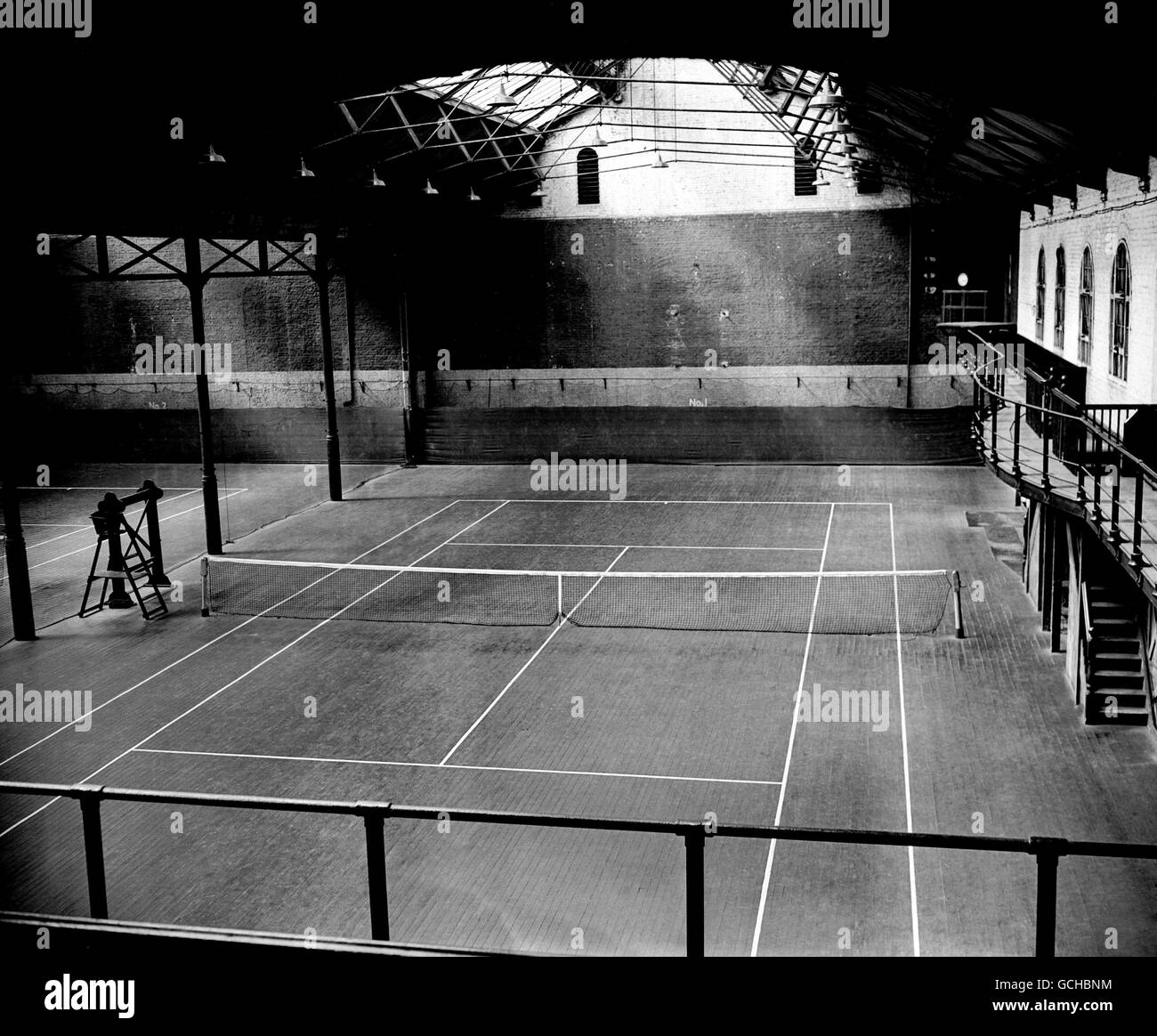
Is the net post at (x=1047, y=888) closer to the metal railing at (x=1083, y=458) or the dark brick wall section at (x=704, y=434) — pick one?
the metal railing at (x=1083, y=458)

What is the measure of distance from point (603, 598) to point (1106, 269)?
891 centimetres

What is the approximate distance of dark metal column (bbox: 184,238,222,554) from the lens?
20938mm

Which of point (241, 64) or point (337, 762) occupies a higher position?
point (241, 64)

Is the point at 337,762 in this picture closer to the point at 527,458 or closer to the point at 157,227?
the point at 157,227

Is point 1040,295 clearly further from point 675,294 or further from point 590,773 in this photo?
point 590,773

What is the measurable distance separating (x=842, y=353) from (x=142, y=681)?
22220 millimetres

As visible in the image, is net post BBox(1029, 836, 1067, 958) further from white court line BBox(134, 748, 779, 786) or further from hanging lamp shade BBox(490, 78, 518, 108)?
hanging lamp shade BBox(490, 78, 518, 108)

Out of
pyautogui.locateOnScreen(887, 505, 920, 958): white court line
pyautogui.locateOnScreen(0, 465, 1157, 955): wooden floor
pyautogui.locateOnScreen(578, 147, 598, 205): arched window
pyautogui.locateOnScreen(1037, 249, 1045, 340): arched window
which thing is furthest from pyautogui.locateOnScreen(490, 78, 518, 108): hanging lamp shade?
pyautogui.locateOnScreen(887, 505, 920, 958): white court line

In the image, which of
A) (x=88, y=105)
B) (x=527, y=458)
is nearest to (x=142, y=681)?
(x=88, y=105)

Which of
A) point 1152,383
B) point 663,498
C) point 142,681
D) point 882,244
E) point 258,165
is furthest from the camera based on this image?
point 882,244

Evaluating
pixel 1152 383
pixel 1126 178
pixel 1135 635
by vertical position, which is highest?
pixel 1126 178

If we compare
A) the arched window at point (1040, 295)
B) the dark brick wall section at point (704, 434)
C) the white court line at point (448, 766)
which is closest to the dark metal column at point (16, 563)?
the white court line at point (448, 766)

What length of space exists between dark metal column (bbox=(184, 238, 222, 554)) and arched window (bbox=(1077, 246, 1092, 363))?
14.4 meters
